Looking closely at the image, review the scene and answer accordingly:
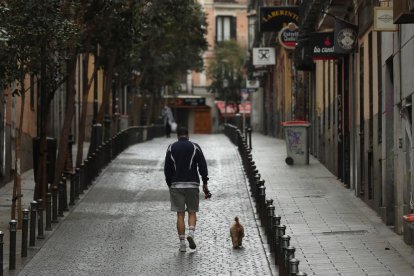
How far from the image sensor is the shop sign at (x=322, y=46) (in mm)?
25375

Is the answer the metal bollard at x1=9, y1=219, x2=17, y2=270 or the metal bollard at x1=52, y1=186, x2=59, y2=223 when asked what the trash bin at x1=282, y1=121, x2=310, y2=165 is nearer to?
the metal bollard at x1=52, y1=186, x2=59, y2=223

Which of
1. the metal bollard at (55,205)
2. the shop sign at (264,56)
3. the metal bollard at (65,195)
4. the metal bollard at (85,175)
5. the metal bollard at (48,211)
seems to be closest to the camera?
the metal bollard at (48,211)

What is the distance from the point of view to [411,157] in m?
16.8

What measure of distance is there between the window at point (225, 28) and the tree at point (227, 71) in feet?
7.47

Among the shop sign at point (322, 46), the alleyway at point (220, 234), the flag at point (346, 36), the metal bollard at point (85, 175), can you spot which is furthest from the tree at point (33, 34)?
the shop sign at point (322, 46)

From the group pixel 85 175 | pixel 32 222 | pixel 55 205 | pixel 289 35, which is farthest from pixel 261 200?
pixel 289 35

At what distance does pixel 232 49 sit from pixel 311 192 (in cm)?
6082

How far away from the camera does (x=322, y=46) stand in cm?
2547

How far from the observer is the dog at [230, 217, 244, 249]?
16406 millimetres

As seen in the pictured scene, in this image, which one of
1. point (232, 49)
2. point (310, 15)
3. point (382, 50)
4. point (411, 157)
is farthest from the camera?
point (232, 49)

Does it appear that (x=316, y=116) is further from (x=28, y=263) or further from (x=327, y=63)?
(x=28, y=263)

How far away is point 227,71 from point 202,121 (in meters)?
9.60

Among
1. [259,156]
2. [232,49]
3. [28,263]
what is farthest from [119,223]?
[232,49]

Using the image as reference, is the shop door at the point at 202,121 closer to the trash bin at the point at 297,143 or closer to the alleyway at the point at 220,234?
the trash bin at the point at 297,143
